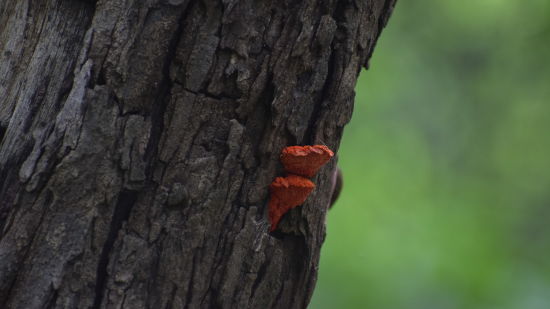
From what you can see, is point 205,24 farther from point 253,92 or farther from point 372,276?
point 372,276

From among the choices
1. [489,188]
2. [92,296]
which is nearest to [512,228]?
[489,188]

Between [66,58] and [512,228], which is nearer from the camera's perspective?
[66,58]

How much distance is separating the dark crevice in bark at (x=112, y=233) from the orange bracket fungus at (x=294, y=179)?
0.27 metres

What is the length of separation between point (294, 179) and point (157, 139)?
10.7 inches

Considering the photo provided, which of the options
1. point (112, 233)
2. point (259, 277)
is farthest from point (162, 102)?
point (259, 277)

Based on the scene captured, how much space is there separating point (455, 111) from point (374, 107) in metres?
0.75

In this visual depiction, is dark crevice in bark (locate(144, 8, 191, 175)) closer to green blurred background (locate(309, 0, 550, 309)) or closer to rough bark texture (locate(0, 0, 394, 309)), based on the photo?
rough bark texture (locate(0, 0, 394, 309))

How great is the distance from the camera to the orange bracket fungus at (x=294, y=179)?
1.26 m

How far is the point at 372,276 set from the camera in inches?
158

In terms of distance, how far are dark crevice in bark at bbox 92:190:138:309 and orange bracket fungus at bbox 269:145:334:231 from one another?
267mm

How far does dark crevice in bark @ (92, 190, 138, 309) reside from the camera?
3.87ft

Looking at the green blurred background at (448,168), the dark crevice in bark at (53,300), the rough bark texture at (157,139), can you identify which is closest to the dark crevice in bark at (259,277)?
the rough bark texture at (157,139)

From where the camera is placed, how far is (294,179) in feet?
4.19

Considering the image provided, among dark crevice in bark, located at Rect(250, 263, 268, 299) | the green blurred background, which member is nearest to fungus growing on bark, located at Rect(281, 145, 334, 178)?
dark crevice in bark, located at Rect(250, 263, 268, 299)
